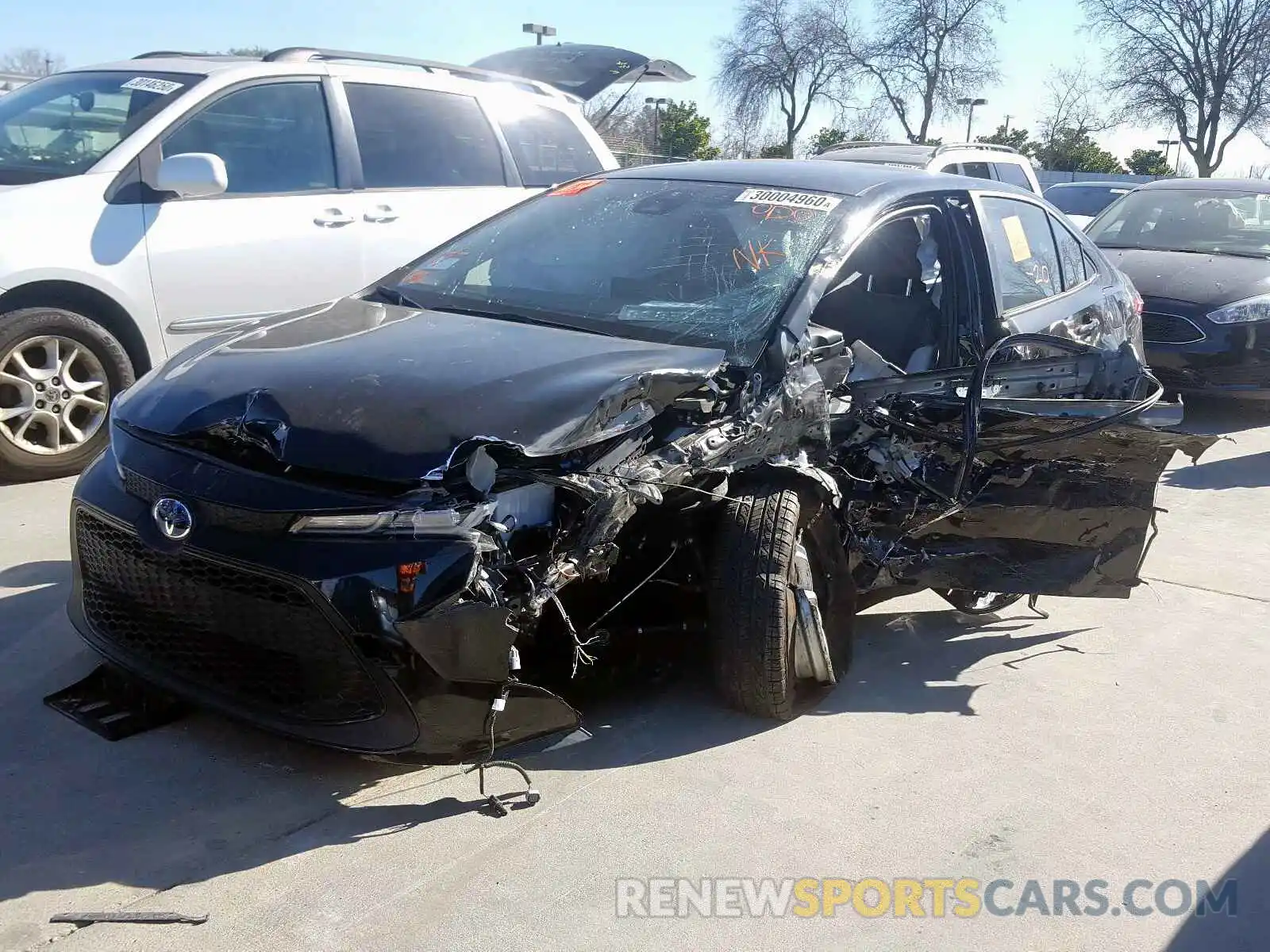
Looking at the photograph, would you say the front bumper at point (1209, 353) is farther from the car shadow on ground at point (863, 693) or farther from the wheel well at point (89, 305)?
the wheel well at point (89, 305)

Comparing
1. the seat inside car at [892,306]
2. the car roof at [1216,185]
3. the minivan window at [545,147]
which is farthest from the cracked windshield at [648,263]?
the car roof at [1216,185]

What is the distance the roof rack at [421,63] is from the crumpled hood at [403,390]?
319cm

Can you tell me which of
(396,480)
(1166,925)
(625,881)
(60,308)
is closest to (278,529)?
(396,480)

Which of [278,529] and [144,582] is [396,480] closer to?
[278,529]

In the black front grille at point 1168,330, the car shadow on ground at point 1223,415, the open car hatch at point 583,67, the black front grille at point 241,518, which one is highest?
the open car hatch at point 583,67

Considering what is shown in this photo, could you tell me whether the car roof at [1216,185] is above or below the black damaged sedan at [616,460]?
above

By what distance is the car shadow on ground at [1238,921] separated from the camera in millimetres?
2633

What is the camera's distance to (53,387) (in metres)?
5.21

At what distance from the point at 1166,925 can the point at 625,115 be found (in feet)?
98.1

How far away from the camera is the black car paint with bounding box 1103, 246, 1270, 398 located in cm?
807

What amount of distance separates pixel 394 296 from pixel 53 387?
6.77ft

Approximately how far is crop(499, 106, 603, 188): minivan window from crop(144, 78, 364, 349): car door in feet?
4.10

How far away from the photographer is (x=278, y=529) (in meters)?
2.70

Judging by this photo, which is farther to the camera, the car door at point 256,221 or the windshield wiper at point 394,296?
the car door at point 256,221
